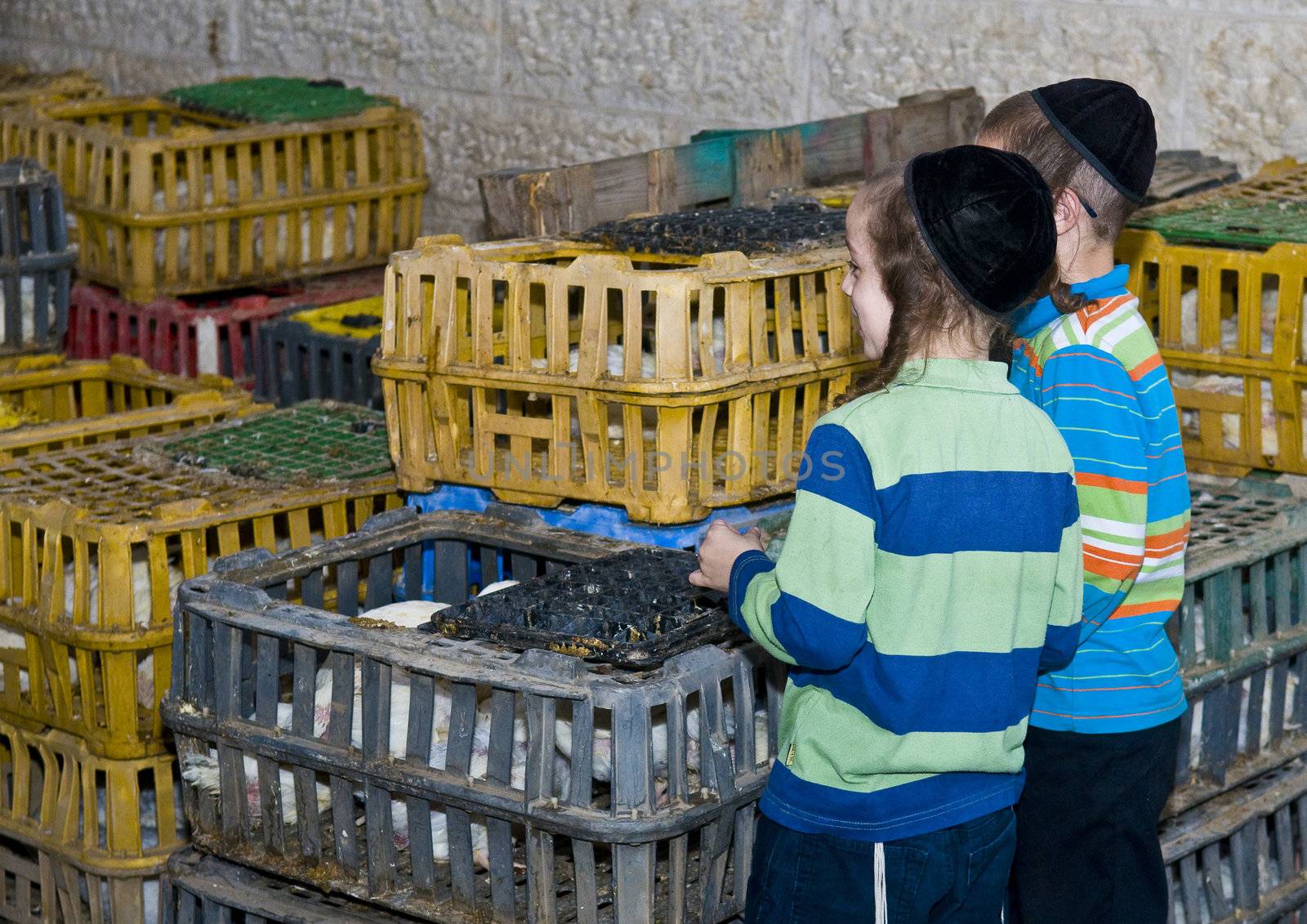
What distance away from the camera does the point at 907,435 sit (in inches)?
81.0

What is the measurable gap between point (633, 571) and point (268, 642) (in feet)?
1.82

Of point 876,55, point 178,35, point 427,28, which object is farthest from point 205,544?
point 178,35

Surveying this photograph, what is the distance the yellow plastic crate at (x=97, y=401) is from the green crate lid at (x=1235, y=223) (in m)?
2.04

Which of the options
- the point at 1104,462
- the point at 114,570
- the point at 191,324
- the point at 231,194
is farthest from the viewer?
the point at 231,194

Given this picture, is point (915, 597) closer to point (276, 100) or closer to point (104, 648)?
point (104, 648)

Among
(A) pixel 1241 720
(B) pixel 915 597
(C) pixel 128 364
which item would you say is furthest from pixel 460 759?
(C) pixel 128 364

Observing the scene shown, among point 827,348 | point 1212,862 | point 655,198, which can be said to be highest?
point 655,198

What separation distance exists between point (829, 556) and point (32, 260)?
3.13 m

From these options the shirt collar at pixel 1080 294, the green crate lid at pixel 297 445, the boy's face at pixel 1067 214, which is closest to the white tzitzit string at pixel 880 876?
the shirt collar at pixel 1080 294

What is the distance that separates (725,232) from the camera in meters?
3.30

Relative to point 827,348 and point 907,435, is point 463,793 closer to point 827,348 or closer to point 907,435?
point 907,435

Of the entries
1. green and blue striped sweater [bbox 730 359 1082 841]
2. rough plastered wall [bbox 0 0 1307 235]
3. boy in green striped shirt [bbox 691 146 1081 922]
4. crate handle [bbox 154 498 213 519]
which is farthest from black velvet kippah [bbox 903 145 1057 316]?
rough plastered wall [bbox 0 0 1307 235]

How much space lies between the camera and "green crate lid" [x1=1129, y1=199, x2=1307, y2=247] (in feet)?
11.3

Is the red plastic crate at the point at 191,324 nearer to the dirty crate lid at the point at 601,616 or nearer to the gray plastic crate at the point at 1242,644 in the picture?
the dirty crate lid at the point at 601,616
